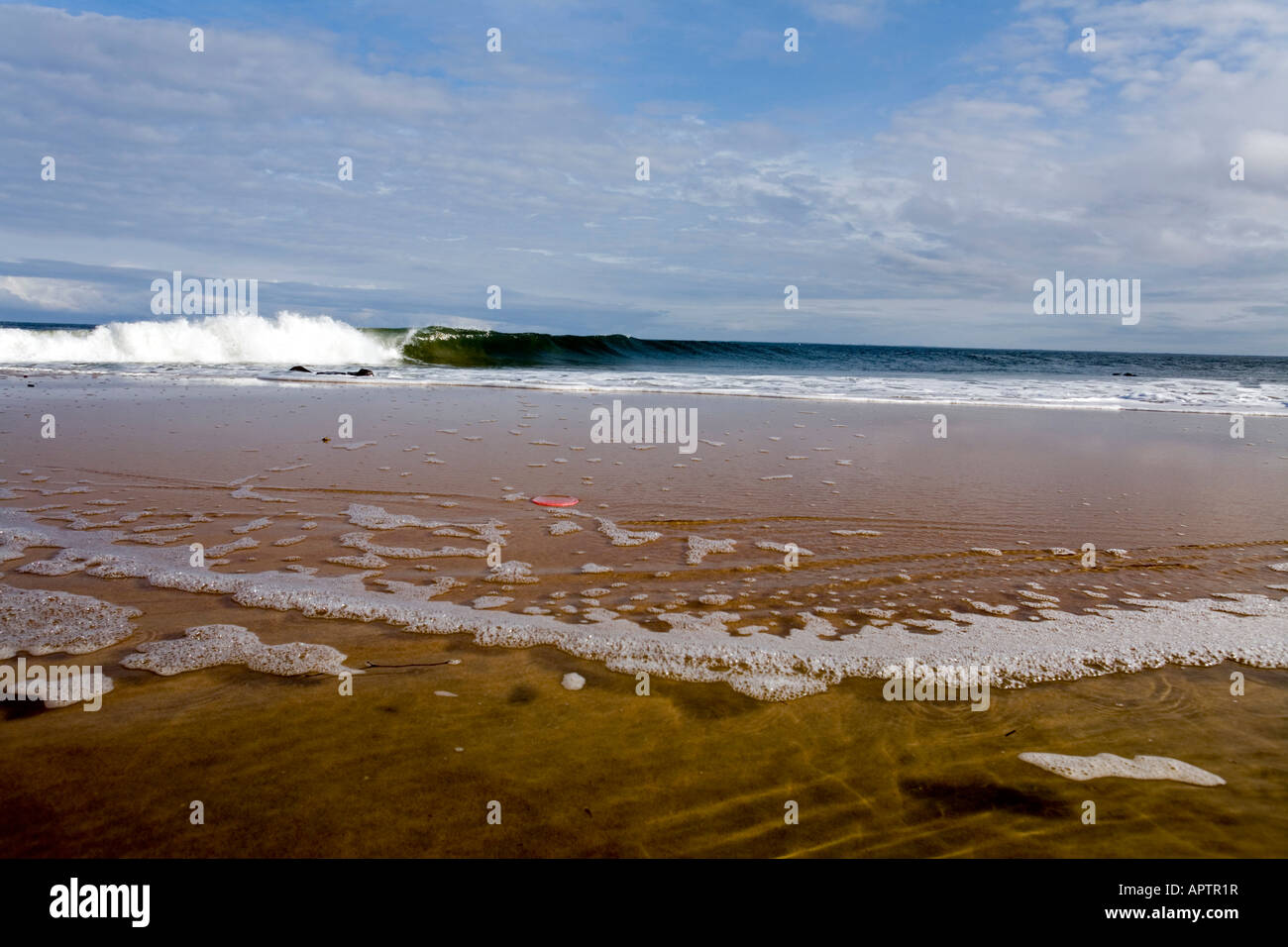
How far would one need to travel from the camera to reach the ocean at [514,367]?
19.6 meters

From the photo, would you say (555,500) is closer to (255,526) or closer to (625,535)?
(625,535)

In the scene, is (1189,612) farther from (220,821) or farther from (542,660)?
(220,821)

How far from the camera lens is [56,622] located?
11.4 feet

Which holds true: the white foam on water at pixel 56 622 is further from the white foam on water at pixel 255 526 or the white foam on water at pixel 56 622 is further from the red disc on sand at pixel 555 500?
the red disc on sand at pixel 555 500

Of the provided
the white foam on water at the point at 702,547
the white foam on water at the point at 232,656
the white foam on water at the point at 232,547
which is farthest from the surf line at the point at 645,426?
the white foam on water at the point at 232,656

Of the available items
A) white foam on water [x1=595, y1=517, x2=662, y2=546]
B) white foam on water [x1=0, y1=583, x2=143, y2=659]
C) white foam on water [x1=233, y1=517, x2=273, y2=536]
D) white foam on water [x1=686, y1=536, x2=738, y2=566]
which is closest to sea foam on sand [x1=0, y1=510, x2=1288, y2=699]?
white foam on water [x1=0, y1=583, x2=143, y2=659]

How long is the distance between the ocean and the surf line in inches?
212

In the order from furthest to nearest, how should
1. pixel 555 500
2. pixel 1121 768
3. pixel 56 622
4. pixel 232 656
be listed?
1. pixel 555 500
2. pixel 56 622
3. pixel 232 656
4. pixel 1121 768

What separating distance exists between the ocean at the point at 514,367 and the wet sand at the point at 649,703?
1173 cm

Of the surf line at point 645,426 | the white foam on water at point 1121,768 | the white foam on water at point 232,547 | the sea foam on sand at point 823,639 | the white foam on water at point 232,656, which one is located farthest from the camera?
the surf line at point 645,426

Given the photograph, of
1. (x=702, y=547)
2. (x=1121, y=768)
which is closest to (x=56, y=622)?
(x=702, y=547)

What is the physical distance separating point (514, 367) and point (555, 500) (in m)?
28.5
